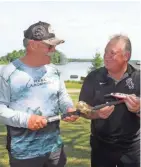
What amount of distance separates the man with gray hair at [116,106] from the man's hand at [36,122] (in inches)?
21.0

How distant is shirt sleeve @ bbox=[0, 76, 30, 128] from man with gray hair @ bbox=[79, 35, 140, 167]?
2.23 feet

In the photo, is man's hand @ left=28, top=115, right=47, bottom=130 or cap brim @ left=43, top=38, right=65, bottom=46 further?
cap brim @ left=43, top=38, right=65, bottom=46

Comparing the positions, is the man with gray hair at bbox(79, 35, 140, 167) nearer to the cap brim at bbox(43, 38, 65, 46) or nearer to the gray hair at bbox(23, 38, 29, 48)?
the cap brim at bbox(43, 38, 65, 46)

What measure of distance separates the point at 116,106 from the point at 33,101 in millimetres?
833

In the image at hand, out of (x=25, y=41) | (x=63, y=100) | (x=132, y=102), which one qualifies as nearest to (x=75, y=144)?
(x=63, y=100)

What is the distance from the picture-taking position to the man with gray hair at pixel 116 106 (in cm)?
369

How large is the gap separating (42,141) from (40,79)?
1.91ft

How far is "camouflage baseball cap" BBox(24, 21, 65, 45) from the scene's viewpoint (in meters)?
3.49

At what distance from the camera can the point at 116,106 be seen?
369cm

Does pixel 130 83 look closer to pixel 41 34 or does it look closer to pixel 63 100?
pixel 63 100

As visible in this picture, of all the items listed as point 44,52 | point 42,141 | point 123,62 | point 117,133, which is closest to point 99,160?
point 117,133

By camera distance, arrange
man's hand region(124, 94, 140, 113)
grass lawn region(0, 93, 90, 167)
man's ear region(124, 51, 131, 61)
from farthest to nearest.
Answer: grass lawn region(0, 93, 90, 167) < man's ear region(124, 51, 131, 61) < man's hand region(124, 94, 140, 113)

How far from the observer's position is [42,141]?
3.52m

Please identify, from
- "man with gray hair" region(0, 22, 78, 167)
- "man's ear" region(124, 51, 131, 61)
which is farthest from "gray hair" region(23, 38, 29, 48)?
"man's ear" region(124, 51, 131, 61)
